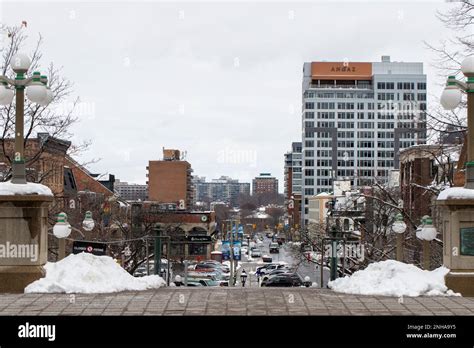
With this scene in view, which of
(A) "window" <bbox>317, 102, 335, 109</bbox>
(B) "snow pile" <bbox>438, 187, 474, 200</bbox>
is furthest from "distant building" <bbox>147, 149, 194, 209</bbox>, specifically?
(B) "snow pile" <bbox>438, 187, 474, 200</bbox>

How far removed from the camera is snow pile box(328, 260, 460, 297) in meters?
11.2

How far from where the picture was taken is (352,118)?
13675 cm

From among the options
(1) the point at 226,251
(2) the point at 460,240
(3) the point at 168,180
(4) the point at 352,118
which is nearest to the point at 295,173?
(4) the point at 352,118

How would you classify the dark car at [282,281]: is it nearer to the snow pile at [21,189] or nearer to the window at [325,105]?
the snow pile at [21,189]

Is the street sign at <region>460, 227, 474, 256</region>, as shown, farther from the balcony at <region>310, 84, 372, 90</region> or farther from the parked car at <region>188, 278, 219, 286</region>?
the balcony at <region>310, 84, 372, 90</region>

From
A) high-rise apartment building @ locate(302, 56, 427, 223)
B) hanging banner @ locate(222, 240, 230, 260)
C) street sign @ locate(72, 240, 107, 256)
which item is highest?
high-rise apartment building @ locate(302, 56, 427, 223)

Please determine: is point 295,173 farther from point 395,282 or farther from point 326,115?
point 395,282

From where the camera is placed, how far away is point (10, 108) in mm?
25781

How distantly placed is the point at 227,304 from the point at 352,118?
12937 cm

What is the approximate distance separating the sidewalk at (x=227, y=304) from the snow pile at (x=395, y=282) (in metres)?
0.25

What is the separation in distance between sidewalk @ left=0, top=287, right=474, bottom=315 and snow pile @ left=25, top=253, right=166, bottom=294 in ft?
0.85

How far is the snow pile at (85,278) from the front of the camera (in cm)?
1132
